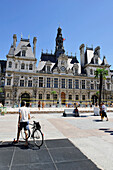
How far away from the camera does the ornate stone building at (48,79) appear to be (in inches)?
1478

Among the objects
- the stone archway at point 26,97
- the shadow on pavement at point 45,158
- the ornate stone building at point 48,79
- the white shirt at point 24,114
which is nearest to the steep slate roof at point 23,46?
the ornate stone building at point 48,79

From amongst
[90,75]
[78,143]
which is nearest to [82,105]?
[90,75]

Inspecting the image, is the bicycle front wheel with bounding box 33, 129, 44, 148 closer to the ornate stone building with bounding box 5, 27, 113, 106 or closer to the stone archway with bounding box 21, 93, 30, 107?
the ornate stone building with bounding box 5, 27, 113, 106

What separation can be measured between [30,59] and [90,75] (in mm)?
23034

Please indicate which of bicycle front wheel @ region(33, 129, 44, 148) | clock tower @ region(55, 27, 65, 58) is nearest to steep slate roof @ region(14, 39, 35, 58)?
clock tower @ region(55, 27, 65, 58)

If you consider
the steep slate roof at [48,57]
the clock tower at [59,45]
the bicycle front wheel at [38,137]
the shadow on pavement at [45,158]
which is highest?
the clock tower at [59,45]

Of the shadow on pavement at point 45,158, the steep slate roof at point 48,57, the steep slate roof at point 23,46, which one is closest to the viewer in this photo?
the shadow on pavement at point 45,158

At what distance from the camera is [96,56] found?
4712cm

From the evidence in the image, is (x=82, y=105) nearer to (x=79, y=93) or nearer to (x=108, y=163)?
(x=79, y=93)

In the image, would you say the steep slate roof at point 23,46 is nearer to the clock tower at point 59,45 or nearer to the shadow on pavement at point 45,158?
the clock tower at point 59,45

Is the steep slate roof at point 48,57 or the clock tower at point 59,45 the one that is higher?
the clock tower at point 59,45

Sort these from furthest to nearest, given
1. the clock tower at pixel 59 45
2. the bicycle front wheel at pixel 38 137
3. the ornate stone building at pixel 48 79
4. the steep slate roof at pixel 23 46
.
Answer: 1. the clock tower at pixel 59 45
2. the steep slate roof at pixel 23 46
3. the ornate stone building at pixel 48 79
4. the bicycle front wheel at pixel 38 137

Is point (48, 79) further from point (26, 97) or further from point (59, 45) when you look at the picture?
point (59, 45)

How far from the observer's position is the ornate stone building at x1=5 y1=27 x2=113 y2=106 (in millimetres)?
37531
